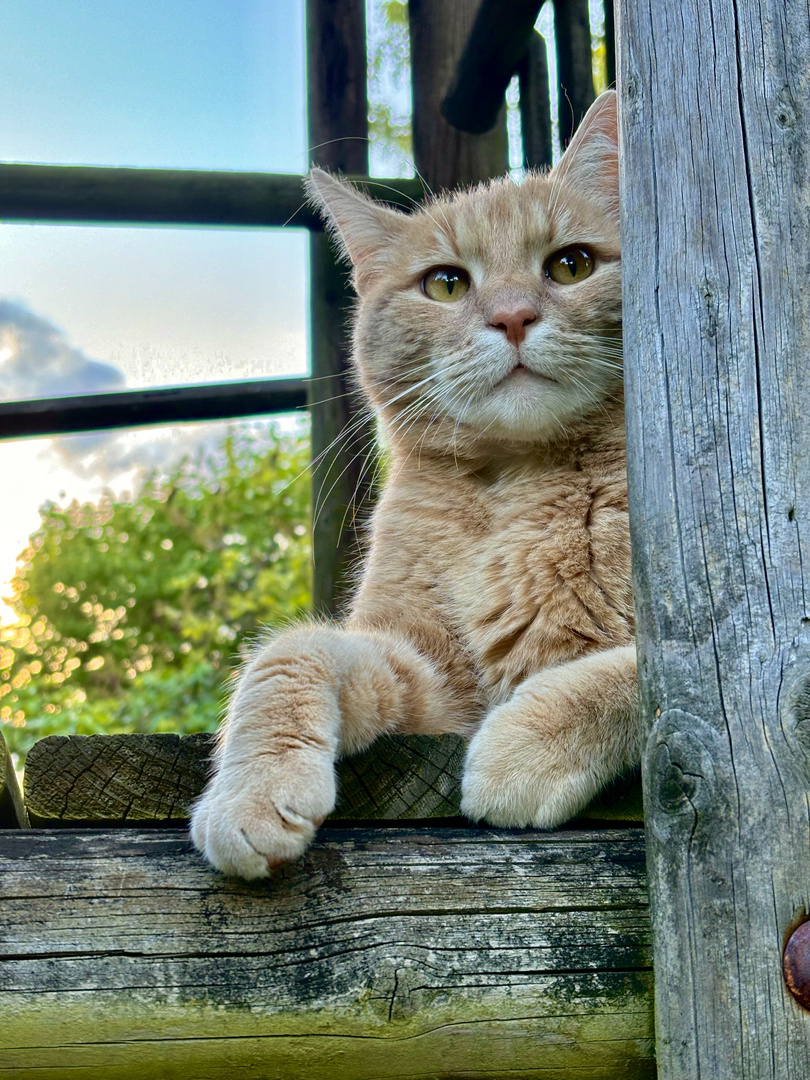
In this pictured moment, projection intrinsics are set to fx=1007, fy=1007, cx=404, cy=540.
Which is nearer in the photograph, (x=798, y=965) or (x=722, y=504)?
(x=798, y=965)

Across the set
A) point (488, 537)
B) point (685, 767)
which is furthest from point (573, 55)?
point (685, 767)

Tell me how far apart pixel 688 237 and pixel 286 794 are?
0.95m

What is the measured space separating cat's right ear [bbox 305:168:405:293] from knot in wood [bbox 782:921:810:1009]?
78.4 inches

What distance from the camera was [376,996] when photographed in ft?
4.25

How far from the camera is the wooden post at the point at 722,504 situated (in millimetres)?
1246

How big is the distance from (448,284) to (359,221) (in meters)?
0.45

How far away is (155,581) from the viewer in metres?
8.00

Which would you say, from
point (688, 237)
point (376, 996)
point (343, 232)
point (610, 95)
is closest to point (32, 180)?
point (343, 232)

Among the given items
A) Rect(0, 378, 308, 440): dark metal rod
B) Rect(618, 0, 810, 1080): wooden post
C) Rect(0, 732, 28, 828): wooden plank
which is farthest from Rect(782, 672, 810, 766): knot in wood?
Rect(0, 378, 308, 440): dark metal rod

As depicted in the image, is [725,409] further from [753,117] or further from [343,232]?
[343,232]

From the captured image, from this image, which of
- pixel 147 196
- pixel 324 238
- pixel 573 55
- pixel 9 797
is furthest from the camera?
pixel 573 55

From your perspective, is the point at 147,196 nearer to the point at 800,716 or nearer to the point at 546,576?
the point at 546,576

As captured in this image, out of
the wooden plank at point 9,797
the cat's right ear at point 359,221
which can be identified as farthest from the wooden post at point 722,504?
the cat's right ear at point 359,221

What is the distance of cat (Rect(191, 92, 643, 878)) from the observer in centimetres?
162
